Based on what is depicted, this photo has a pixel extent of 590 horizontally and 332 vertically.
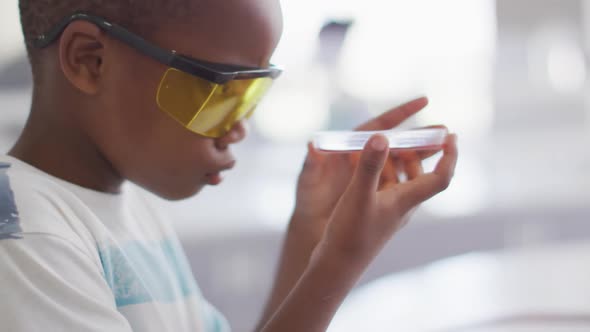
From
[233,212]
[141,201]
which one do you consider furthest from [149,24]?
[233,212]

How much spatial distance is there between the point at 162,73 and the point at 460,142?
0.57 meters

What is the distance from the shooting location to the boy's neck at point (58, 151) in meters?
0.62

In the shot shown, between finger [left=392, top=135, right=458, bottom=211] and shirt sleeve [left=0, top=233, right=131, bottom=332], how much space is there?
0.27 meters

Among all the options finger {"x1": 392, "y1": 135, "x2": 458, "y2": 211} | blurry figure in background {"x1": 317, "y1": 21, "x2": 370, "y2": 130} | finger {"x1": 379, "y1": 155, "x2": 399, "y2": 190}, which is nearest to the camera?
finger {"x1": 392, "y1": 135, "x2": 458, "y2": 211}

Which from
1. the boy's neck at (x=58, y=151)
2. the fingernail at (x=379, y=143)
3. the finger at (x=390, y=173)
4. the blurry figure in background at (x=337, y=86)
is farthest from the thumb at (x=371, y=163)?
the blurry figure in background at (x=337, y=86)

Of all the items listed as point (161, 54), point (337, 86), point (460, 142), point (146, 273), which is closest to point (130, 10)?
point (161, 54)

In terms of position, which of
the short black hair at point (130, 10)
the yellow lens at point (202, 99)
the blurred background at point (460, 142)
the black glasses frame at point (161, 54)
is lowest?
the blurred background at point (460, 142)

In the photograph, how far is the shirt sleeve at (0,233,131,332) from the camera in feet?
1.58

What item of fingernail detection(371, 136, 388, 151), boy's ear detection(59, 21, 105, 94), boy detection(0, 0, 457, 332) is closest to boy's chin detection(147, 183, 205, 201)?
boy detection(0, 0, 457, 332)

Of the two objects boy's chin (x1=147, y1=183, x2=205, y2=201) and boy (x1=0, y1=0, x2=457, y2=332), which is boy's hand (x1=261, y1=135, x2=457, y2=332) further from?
boy's chin (x1=147, y1=183, x2=205, y2=201)

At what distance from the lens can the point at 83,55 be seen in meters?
0.61

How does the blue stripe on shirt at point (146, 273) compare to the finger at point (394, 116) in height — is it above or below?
below

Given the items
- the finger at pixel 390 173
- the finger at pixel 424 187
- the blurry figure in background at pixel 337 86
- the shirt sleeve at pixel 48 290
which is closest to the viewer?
the shirt sleeve at pixel 48 290

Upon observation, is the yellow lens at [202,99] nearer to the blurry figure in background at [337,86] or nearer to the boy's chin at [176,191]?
the boy's chin at [176,191]
